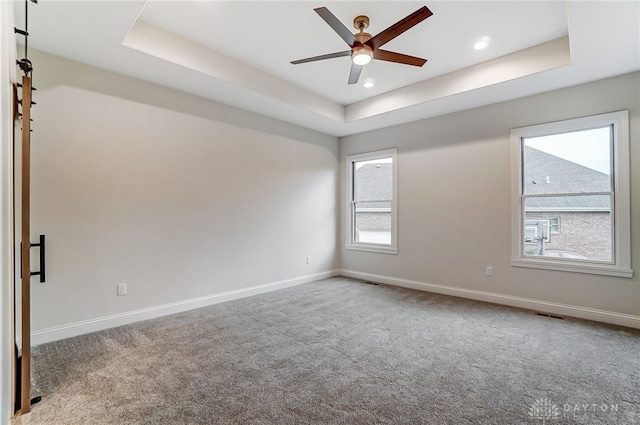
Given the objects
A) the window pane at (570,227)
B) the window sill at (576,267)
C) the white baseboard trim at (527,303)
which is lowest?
the white baseboard trim at (527,303)

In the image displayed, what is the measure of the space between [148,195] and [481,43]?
417 centimetres

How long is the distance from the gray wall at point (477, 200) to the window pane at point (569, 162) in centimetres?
23

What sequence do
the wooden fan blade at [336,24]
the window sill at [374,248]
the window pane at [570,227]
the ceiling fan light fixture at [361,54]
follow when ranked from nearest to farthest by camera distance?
the wooden fan blade at [336,24], the ceiling fan light fixture at [361,54], the window pane at [570,227], the window sill at [374,248]

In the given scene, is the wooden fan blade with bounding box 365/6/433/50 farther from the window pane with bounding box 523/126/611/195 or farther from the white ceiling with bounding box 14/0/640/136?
the window pane with bounding box 523/126/611/195

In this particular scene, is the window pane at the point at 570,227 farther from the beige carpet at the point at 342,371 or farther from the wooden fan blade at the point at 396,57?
the wooden fan blade at the point at 396,57

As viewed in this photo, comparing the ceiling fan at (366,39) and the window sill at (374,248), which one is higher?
the ceiling fan at (366,39)

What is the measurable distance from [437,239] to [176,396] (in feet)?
13.3

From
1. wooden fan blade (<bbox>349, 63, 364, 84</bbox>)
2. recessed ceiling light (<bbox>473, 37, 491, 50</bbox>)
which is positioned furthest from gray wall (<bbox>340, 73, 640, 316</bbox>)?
wooden fan blade (<bbox>349, 63, 364, 84</bbox>)

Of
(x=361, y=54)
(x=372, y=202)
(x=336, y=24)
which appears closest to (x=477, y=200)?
(x=372, y=202)

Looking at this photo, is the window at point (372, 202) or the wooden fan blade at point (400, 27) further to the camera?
the window at point (372, 202)

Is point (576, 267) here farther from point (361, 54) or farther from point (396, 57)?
point (361, 54)

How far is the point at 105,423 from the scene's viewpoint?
179cm

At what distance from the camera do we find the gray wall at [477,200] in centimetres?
345

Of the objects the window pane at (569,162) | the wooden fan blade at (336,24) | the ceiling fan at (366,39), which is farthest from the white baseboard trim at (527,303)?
the wooden fan blade at (336,24)
